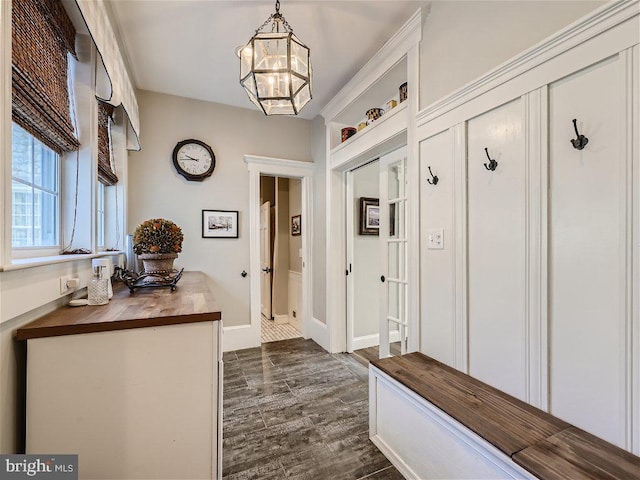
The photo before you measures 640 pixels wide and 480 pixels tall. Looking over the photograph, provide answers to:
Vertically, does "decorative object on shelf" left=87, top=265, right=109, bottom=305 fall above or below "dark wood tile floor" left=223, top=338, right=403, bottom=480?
above

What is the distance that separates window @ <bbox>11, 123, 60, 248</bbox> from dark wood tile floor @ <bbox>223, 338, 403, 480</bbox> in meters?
1.54

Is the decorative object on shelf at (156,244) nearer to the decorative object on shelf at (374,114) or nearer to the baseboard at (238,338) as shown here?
the baseboard at (238,338)

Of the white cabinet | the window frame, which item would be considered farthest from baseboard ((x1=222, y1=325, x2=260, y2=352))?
the white cabinet

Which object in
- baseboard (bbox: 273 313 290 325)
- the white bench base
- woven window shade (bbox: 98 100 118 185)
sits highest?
woven window shade (bbox: 98 100 118 185)

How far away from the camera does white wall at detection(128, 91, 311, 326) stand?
2.96 m

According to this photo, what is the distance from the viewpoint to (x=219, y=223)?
3.24m

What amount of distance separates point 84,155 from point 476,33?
2380 mm

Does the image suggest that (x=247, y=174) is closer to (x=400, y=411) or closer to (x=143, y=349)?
(x=143, y=349)

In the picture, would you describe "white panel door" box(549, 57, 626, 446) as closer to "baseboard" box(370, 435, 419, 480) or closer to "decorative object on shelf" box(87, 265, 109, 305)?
"baseboard" box(370, 435, 419, 480)

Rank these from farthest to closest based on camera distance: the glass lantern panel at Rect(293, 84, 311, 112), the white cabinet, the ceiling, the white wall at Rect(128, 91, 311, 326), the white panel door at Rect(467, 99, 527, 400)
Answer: the white wall at Rect(128, 91, 311, 326) → the ceiling → the glass lantern panel at Rect(293, 84, 311, 112) → the white panel door at Rect(467, 99, 527, 400) → the white cabinet

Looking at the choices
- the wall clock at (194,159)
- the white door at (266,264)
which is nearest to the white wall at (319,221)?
the wall clock at (194,159)

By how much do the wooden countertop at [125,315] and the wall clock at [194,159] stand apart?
1.84 metres

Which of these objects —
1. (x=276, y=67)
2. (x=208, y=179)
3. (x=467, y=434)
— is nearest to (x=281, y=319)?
(x=208, y=179)

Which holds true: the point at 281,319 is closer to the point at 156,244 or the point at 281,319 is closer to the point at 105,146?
the point at 156,244
